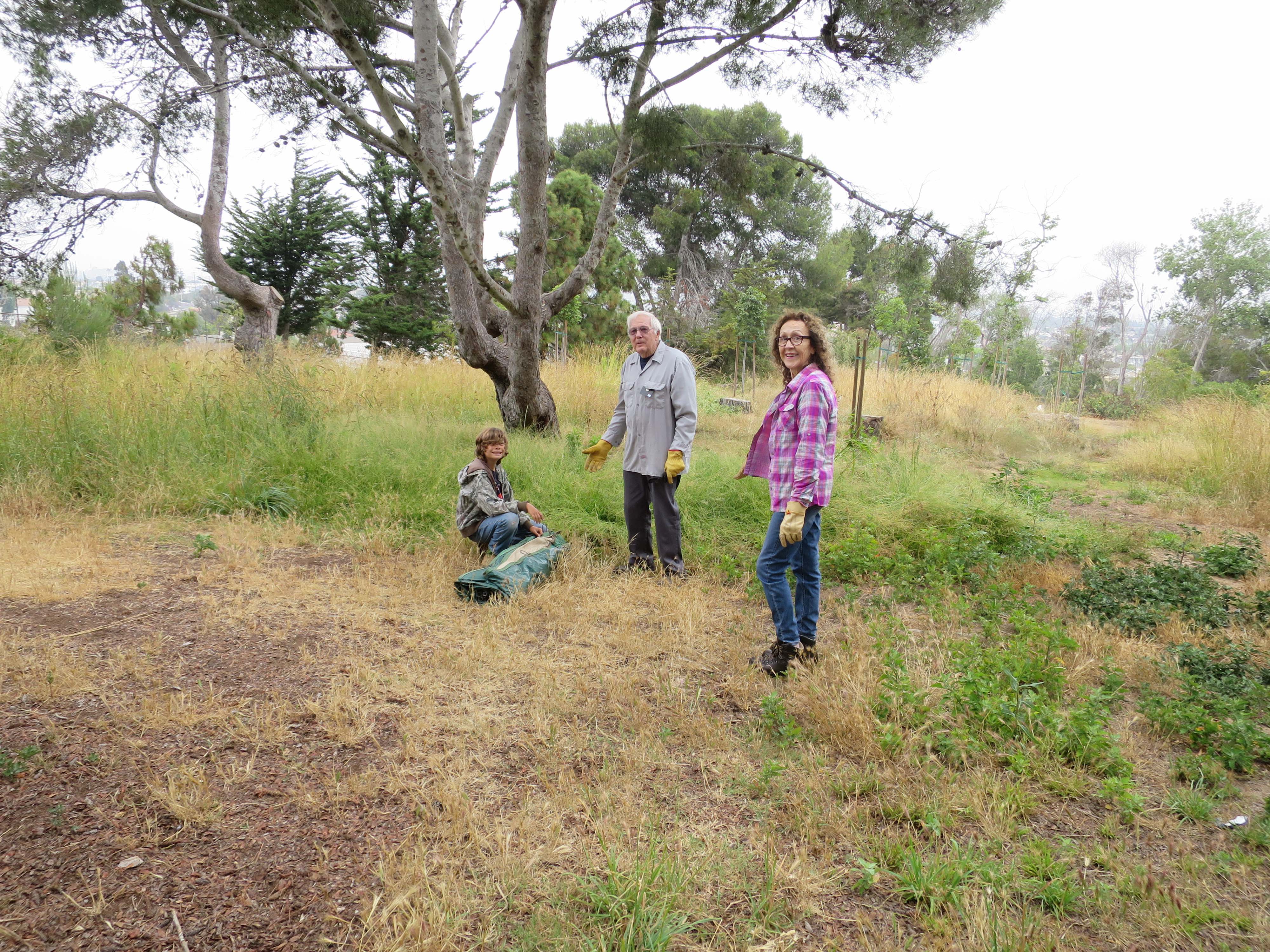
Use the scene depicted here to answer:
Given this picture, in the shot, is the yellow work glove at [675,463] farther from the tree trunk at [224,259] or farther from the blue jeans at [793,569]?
the tree trunk at [224,259]

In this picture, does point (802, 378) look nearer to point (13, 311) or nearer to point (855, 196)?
point (855, 196)

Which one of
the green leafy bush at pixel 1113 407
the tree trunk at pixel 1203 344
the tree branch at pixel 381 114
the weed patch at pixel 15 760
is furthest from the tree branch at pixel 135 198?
the tree trunk at pixel 1203 344

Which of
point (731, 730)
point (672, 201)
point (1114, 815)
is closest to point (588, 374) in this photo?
point (731, 730)

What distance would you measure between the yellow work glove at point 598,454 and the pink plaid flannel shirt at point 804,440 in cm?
178

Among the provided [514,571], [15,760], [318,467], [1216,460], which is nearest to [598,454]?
[514,571]

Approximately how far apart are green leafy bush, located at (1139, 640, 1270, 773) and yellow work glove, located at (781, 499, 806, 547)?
1570 mm

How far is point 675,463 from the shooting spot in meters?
4.29

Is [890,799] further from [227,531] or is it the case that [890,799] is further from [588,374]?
[588,374]

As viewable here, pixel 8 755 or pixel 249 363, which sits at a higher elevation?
pixel 249 363

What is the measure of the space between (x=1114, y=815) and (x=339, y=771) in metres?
2.56

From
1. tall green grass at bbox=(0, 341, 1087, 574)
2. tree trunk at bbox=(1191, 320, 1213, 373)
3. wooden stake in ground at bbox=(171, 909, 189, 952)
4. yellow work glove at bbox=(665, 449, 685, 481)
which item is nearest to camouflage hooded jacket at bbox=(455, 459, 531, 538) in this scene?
tall green grass at bbox=(0, 341, 1087, 574)

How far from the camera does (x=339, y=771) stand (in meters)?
2.38

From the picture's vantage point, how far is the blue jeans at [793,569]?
3.12 m

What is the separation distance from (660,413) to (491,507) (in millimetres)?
1238
